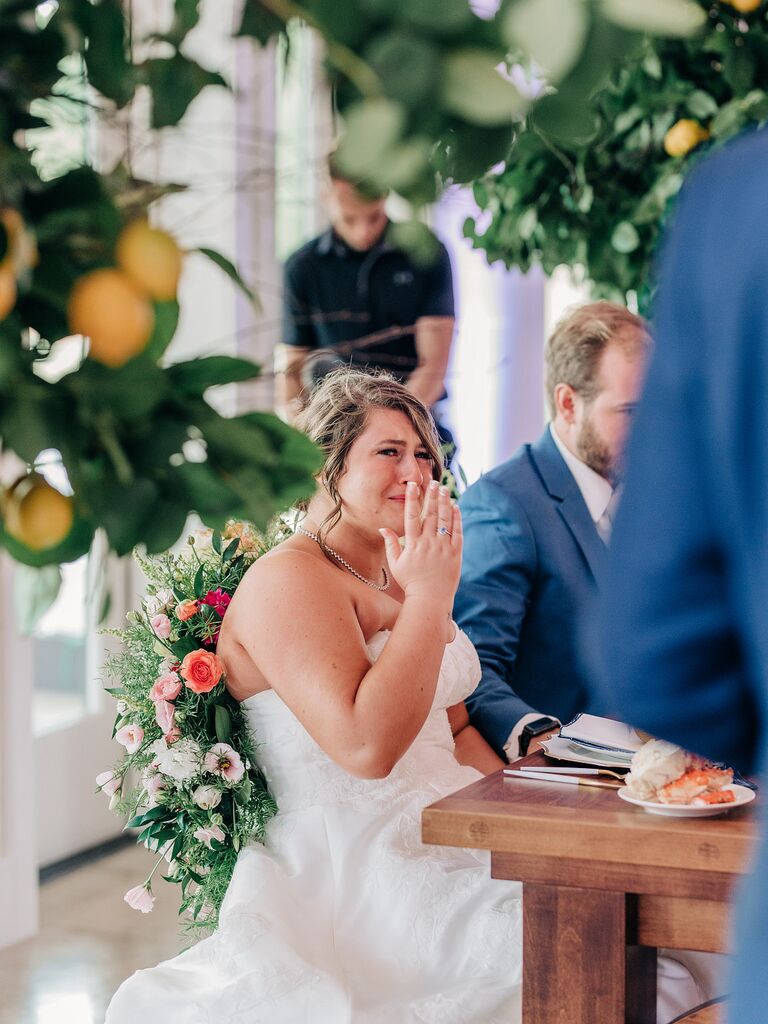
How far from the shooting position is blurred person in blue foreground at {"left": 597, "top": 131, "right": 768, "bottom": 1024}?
57cm

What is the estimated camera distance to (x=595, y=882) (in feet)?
4.88

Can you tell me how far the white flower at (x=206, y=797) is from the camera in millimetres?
1927

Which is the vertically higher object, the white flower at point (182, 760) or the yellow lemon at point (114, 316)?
the yellow lemon at point (114, 316)

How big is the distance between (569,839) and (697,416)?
0.96 m

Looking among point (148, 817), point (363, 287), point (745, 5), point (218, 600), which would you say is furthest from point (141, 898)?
point (363, 287)

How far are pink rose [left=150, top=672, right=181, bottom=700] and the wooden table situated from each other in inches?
21.4

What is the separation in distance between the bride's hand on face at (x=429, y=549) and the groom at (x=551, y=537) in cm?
46

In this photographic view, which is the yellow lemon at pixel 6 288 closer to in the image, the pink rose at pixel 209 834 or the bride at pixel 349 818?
the bride at pixel 349 818

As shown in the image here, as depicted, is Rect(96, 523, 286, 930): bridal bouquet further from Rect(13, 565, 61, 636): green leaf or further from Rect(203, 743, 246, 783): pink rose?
Rect(13, 565, 61, 636): green leaf

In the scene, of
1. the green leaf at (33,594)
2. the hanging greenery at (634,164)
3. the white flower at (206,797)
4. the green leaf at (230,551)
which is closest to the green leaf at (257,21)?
the green leaf at (33,594)

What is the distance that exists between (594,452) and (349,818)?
40.4 inches

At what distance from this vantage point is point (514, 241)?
3.15m

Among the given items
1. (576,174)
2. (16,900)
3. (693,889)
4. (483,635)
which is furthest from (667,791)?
(16,900)

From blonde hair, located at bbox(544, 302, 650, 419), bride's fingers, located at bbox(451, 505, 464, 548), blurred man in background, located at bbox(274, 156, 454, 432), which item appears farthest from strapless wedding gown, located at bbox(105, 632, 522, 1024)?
blurred man in background, located at bbox(274, 156, 454, 432)
